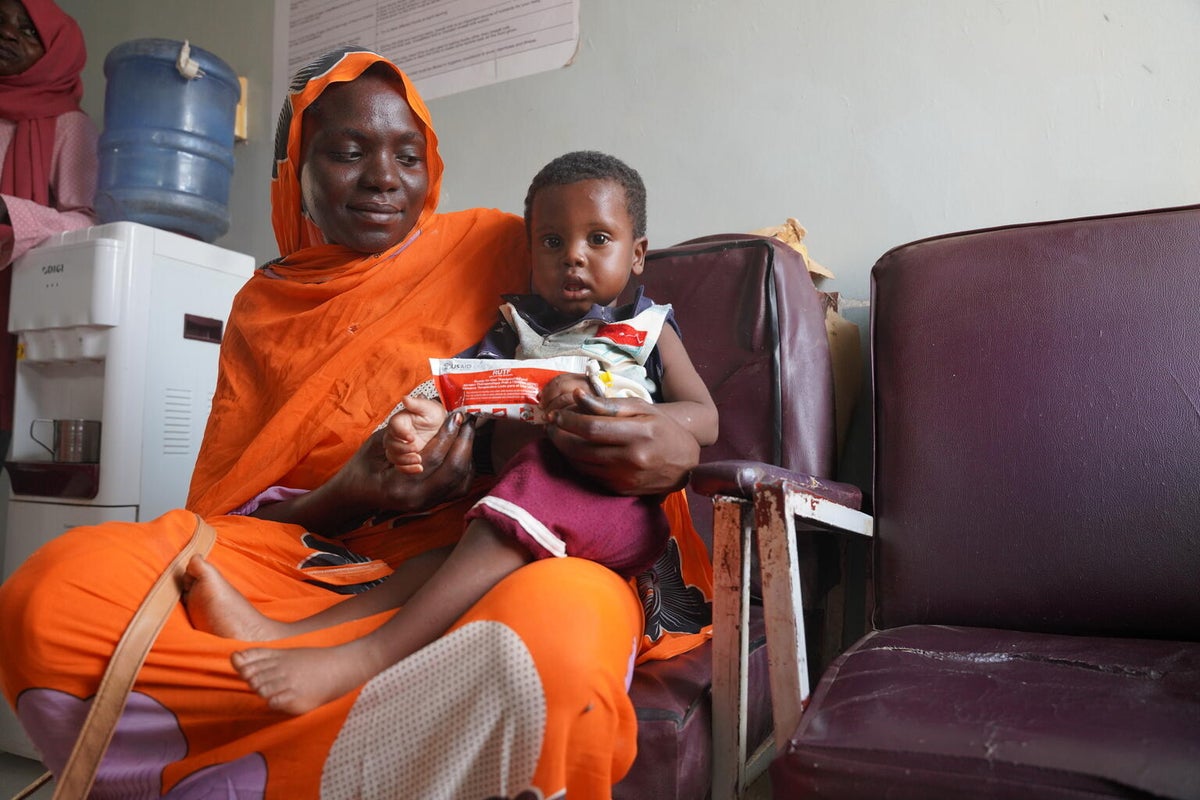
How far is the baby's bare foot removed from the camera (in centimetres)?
78

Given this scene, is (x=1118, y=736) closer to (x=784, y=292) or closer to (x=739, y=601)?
(x=739, y=601)

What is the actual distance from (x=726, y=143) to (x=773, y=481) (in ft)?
3.61

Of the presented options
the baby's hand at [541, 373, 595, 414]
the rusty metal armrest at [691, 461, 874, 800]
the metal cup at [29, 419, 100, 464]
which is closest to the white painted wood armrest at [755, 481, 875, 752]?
the rusty metal armrest at [691, 461, 874, 800]

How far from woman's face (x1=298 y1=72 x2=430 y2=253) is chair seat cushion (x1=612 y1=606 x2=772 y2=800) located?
2.63ft

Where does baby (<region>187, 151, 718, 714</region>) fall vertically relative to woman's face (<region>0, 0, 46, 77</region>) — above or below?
below

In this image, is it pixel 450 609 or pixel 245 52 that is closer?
pixel 450 609

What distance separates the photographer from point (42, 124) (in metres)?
2.51

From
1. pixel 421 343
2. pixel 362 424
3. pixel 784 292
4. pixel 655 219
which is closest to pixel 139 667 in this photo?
pixel 362 424

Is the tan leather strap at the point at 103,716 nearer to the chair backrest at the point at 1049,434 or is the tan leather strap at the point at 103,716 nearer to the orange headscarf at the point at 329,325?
the orange headscarf at the point at 329,325

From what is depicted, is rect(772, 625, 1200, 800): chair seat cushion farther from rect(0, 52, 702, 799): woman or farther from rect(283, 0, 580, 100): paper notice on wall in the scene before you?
rect(283, 0, 580, 100): paper notice on wall

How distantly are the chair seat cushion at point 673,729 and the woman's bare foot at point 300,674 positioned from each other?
0.29m

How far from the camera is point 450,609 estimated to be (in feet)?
2.83

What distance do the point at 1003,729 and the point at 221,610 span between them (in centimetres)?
77

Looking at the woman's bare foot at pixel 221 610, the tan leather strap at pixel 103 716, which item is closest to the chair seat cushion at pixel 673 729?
the woman's bare foot at pixel 221 610
